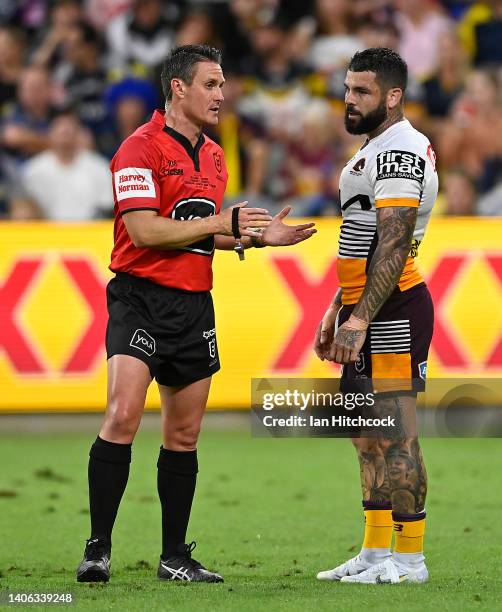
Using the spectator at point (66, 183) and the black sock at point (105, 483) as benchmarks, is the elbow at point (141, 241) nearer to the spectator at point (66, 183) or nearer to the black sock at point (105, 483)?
the black sock at point (105, 483)

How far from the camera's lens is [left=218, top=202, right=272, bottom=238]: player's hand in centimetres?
556

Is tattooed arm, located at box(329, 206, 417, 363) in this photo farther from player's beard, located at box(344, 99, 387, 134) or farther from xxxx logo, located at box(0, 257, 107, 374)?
xxxx logo, located at box(0, 257, 107, 374)

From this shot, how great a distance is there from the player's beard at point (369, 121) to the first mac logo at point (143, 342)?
127 centimetres

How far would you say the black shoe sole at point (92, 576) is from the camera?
554 cm

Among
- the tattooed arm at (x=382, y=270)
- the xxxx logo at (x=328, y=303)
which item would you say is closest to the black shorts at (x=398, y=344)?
the tattooed arm at (x=382, y=270)

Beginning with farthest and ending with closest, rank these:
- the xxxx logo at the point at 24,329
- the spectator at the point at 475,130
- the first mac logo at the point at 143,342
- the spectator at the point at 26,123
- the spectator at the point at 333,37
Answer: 1. the spectator at the point at 333,37
2. the spectator at the point at 26,123
3. the spectator at the point at 475,130
4. the xxxx logo at the point at 24,329
5. the first mac logo at the point at 143,342

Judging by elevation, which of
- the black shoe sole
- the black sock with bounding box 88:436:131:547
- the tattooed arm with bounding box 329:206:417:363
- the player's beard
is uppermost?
the player's beard

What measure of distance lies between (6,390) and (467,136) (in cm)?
570

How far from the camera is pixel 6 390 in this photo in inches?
418

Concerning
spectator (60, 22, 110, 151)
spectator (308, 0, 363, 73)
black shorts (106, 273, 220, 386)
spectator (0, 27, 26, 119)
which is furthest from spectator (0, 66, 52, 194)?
black shorts (106, 273, 220, 386)

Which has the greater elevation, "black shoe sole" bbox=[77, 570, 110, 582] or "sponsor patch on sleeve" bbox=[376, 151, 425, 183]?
"sponsor patch on sleeve" bbox=[376, 151, 425, 183]

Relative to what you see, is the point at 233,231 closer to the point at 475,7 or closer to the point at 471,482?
the point at 471,482

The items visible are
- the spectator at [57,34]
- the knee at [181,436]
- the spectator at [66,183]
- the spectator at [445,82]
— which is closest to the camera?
the knee at [181,436]

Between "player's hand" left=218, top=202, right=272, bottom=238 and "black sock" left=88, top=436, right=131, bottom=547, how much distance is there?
3.47ft
